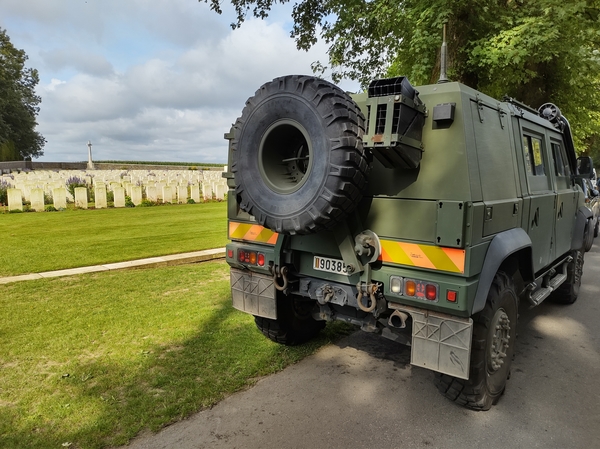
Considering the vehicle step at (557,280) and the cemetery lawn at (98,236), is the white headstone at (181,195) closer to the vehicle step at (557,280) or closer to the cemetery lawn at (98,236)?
the cemetery lawn at (98,236)

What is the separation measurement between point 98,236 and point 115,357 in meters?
6.48

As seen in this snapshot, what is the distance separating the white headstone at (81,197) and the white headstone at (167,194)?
290 centimetres

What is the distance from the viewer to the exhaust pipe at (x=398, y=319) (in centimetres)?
294

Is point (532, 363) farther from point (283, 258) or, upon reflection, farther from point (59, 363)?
point (59, 363)

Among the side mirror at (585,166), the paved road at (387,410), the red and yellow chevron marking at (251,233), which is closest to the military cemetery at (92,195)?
the red and yellow chevron marking at (251,233)

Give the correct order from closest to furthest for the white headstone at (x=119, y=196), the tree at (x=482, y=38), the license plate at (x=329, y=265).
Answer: the license plate at (x=329, y=265) → the tree at (x=482, y=38) → the white headstone at (x=119, y=196)

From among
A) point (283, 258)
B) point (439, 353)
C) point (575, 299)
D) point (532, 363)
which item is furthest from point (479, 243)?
point (575, 299)

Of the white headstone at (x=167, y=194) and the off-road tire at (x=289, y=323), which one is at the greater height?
the white headstone at (x=167, y=194)

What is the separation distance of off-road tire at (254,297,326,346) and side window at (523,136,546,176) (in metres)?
2.41

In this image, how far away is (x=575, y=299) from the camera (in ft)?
19.1

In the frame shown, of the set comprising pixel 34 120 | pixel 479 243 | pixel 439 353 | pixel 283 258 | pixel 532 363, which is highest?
pixel 34 120

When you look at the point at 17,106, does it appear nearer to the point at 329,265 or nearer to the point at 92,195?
the point at 92,195

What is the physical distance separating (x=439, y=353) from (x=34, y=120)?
215 feet

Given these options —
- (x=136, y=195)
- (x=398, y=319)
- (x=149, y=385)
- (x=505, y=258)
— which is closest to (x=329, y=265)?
(x=398, y=319)
